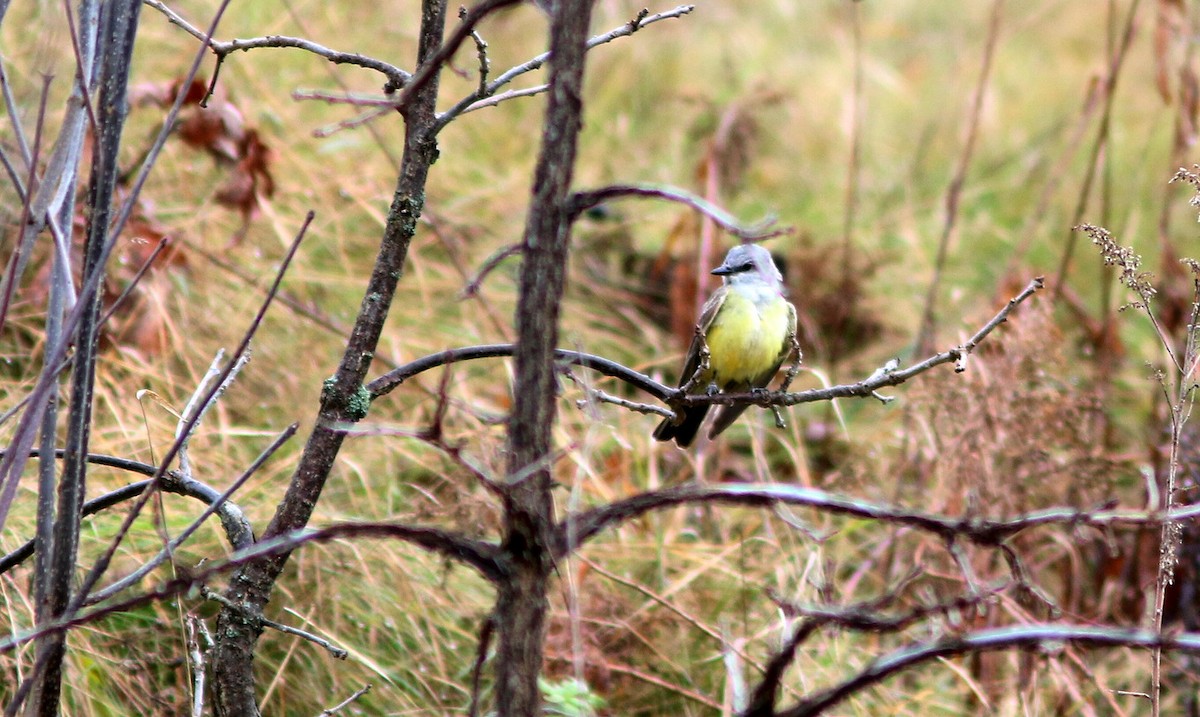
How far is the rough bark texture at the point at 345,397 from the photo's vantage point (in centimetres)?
165

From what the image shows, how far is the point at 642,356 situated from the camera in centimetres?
511

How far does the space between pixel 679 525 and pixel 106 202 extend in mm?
2887

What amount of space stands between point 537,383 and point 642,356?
3.96m

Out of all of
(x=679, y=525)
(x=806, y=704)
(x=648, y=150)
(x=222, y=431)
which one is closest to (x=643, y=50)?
(x=648, y=150)

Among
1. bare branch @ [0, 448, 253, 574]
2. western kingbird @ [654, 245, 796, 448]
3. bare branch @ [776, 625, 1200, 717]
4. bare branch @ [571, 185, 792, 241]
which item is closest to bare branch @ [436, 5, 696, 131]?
bare branch @ [571, 185, 792, 241]

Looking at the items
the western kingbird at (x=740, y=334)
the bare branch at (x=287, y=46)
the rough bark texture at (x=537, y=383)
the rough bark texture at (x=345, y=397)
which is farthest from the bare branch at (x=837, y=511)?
the western kingbird at (x=740, y=334)

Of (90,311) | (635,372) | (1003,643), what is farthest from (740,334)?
(1003,643)

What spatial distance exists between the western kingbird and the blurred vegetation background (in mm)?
265

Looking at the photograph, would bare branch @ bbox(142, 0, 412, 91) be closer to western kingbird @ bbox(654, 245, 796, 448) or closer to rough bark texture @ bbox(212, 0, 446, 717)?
rough bark texture @ bbox(212, 0, 446, 717)

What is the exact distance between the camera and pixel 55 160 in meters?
1.52

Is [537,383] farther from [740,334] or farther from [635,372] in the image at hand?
[740,334]

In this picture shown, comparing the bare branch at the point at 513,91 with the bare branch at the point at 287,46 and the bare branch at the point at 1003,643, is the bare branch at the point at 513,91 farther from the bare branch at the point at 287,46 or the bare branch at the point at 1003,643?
the bare branch at the point at 1003,643

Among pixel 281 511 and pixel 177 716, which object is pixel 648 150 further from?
pixel 281 511

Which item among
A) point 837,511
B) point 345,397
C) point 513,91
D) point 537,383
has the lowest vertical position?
point 837,511
